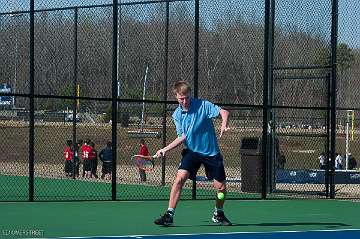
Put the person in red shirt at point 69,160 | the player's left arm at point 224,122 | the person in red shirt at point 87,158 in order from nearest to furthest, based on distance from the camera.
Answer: the player's left arm at point 224,122
the person in red shirt at point 69,160
the person in red shirt at point 87,158

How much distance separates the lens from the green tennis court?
13.3m

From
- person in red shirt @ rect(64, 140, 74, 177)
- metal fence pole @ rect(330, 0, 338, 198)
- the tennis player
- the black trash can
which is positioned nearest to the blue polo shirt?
the tennis player

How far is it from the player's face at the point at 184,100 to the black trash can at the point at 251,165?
8.82 metres

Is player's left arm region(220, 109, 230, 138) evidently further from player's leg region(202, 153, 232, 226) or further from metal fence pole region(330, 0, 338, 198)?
metal fence pole region(330, 0, 338, 198)

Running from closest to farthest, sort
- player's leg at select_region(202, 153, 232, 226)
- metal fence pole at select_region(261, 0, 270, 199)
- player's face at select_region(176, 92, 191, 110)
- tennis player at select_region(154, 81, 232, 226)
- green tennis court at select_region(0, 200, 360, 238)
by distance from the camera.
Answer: green tennis court at select_region(0, 200, 360, 238) < player's face at select_region(176, 92, 191, 110) < tennis player at select_region(154, 81, 232, 226) < player's leg at select_region(202, 153, 232, 226) < metal fence pole at select_region(261, 0, 270, 199)

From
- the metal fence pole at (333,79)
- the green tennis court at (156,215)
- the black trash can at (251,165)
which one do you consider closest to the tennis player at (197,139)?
the green tennis court at (156,215)

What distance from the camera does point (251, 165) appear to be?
22859 mm

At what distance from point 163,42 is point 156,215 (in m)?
12.6

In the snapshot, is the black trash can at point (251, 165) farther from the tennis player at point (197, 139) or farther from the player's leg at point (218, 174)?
the tennis player at point (197, 139)

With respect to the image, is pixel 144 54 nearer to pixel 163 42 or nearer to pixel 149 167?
pixel 163 42

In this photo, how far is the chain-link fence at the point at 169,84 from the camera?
21.4 metres

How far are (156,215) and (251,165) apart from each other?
7229 mm

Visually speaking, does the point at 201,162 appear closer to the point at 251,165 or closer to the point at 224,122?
the point at 224,122

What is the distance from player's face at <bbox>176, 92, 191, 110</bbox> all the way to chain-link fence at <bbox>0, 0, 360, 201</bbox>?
14.9 feet
